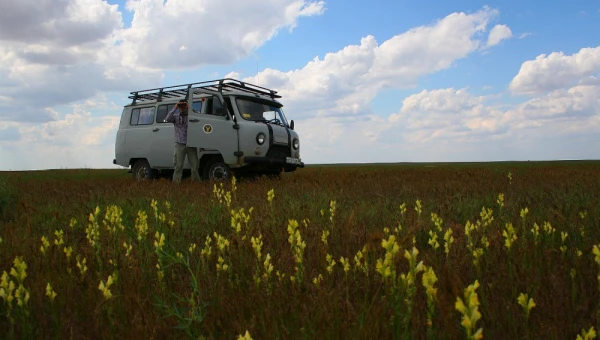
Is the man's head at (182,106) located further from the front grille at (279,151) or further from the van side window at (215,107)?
the front grille at (279,151)

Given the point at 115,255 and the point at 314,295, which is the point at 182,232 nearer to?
the point at 115,255

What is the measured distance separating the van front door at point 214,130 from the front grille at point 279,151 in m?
1.11


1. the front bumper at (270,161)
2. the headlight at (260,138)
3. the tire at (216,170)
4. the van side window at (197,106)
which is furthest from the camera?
the van side window at (197,106)

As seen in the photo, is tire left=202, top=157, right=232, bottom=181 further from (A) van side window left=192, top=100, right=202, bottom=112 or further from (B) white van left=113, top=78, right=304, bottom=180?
(A) van side window left=192, top=100, right=202, bottom=112

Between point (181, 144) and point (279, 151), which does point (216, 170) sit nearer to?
point (181, 144)

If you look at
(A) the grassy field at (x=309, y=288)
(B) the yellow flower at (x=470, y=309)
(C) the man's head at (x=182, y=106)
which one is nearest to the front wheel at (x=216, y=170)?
(C) the man's head at (x=182, y=106)

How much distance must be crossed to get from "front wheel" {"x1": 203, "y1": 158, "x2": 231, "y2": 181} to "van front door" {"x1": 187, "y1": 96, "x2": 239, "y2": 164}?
1.28 ft

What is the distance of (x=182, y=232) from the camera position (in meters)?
4.43

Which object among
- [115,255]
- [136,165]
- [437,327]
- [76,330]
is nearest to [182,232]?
[115,255]

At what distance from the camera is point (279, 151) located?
1248cm

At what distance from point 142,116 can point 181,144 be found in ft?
9.79

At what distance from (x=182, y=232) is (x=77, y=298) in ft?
5.94

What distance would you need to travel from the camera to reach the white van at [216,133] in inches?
453

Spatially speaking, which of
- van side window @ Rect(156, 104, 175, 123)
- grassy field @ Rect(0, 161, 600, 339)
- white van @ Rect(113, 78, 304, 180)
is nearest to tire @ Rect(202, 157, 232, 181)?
white van @ Rect(113, 78, 304, 180)
